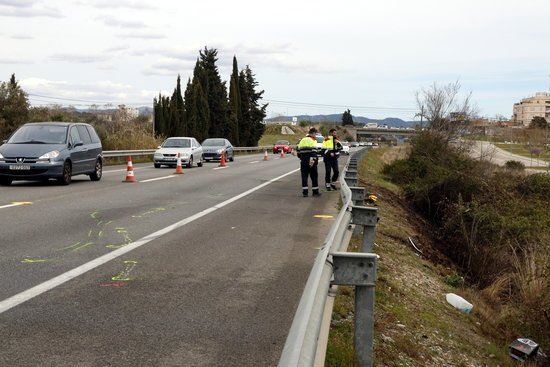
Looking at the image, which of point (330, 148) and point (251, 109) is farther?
point (251, 109)

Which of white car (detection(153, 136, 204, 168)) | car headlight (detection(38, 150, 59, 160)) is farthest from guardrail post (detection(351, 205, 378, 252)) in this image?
white car (detection(153, 136, 204, 168))

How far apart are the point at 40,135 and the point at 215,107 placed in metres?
51.4

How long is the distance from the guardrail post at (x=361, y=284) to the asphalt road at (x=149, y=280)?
2.21 feet

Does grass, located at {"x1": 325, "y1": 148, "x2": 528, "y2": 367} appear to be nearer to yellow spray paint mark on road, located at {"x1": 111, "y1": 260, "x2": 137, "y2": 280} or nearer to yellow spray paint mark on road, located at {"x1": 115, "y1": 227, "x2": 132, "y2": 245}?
yellow spray paint mark on road, located at {"x1": 111, "y1": 260, "x2": 137, "y2": 280}

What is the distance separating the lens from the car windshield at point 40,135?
16.3 metres

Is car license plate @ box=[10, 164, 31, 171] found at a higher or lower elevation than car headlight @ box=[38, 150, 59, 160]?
lower

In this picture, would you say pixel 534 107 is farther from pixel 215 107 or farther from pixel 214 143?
pixel 214 143

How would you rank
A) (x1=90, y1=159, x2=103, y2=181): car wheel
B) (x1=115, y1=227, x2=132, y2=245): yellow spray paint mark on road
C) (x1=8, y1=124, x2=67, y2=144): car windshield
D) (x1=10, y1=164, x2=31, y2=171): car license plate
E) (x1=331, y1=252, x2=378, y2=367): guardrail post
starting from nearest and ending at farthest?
(x1=331, y1=252, x2=378, y2=367): guardrail post < (x1=115, y1=227, x2=132, y2=245): yellow spray paint mark on road < (x1=10, y1=164, x2=31, y2=171): car license plate < (x1=8, y1=124, x2=67, y2=144): car windshield < (x1=90, y1=159, x2=103, y2=181): car wheel

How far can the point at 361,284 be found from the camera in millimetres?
3975

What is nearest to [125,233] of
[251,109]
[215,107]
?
[215,107]

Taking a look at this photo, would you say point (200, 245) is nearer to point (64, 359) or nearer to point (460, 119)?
point (64, 359)

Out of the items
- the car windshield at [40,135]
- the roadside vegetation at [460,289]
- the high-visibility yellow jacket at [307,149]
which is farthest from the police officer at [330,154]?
the car windshield at [40,135]

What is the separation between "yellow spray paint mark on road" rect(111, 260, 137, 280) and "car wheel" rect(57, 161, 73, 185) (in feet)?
32.6

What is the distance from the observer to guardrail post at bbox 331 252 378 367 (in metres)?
3.95
